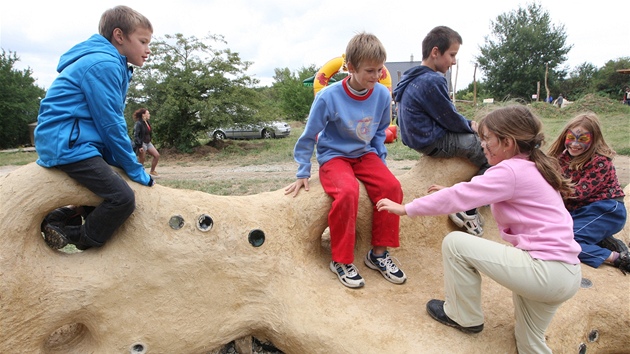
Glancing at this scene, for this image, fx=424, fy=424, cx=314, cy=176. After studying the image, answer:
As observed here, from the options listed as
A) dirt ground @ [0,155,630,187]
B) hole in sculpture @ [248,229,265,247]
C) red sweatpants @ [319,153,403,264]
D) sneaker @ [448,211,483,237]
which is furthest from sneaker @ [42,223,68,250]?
dirt ground @ [0,155,630,187]

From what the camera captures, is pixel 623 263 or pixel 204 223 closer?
pixel 204 223

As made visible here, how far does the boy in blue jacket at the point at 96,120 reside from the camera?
7.10 feet

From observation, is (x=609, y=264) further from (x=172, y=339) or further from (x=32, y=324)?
(x=32, y=324)

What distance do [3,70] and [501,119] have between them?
25.6 m

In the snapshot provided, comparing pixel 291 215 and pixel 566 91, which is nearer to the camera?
pixel 291 215

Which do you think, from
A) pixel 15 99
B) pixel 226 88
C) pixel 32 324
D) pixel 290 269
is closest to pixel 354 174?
pixel 290 269

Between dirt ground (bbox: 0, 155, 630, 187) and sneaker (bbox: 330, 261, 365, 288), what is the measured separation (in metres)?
5.99

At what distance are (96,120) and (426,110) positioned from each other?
7.26ft

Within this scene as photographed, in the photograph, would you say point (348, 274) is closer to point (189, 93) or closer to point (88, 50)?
point (88, 50)

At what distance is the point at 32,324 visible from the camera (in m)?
2.22

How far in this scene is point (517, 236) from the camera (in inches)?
87.7

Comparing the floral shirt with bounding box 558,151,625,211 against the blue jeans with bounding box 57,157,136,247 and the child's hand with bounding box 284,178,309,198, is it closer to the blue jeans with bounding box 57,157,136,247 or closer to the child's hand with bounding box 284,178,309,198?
the child's hand with bounding box 284,178,309,198

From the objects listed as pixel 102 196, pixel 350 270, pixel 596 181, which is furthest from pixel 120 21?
Answer: pixel 596 181

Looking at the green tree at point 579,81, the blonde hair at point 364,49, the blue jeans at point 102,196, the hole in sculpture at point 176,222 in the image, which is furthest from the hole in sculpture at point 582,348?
the green tree at point 579,81
